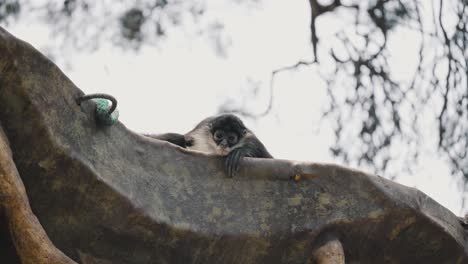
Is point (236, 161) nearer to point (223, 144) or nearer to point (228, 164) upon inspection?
point (228, 164)

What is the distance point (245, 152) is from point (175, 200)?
589 mm

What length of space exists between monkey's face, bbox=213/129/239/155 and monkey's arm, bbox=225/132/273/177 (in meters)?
0.21

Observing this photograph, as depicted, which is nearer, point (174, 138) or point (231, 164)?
point (231, 164)

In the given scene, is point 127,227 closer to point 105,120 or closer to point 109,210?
point 109,210

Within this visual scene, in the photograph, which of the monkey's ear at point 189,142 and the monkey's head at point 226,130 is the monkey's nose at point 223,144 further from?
the monkey's ear at point 189,142

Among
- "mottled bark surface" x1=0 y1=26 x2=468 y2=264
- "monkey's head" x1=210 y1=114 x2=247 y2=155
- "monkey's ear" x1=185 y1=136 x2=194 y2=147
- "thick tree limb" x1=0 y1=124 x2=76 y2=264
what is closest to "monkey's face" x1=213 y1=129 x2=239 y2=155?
"monkey's head" x1=210 y1=114 x2=247 y2=155

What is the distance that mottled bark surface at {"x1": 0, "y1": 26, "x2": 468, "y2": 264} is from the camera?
185 inches

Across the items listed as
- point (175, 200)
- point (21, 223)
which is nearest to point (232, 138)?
point (175, 200)

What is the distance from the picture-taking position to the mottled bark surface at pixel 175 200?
4688 mm

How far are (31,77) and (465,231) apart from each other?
120 inches

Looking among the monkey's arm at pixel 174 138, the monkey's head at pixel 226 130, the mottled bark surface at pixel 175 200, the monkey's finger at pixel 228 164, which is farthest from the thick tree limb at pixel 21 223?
the monkey's head at pixel 226 130

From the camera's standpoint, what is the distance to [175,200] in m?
5.27

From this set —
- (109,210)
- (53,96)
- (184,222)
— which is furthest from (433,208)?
(53,96)

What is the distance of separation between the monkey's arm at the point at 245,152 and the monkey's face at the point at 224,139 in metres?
0.21
